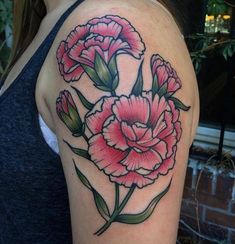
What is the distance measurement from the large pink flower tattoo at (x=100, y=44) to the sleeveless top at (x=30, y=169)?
0.09m

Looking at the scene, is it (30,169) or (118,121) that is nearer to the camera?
(118,121)

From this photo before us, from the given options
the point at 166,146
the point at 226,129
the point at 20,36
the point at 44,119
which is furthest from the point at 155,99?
the point at 226,129

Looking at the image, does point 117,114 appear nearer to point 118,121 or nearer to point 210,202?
point 118,121

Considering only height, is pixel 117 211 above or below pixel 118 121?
below

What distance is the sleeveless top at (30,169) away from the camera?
2.65ft

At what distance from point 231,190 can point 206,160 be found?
0.64 feet

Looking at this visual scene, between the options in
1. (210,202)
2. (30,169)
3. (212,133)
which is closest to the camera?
(30,169)

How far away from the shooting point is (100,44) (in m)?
0.70

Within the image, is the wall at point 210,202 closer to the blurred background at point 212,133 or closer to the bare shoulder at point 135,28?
the blurred background at point 212,133

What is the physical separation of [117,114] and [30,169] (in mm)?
236

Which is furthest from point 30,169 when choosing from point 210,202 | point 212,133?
point 212,133

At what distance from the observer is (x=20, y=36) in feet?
4.17

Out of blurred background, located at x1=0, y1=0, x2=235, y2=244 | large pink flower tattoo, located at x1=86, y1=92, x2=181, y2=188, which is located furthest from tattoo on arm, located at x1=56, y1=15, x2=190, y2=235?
blurred background, located at x1=0, y1=0, x2=235, y2=244

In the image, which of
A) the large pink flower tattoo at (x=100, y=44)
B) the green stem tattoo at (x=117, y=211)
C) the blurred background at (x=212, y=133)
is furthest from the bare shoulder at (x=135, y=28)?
the blurred background at (x=212, y=133)
